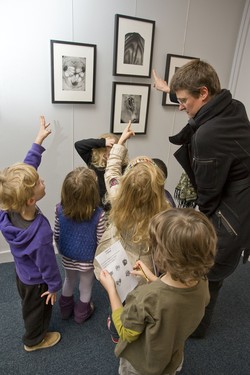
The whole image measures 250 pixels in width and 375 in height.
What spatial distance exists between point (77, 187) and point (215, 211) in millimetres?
744

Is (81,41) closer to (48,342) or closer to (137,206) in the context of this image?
(137,206)

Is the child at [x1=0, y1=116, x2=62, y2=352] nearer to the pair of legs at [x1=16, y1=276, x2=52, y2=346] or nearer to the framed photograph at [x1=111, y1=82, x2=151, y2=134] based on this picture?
the pair of legs at [x1=16, y1=276, x2=52, y2=346]

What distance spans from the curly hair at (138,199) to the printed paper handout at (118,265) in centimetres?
9

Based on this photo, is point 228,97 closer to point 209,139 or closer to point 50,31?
point 209,139

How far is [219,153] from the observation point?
1.24 metres

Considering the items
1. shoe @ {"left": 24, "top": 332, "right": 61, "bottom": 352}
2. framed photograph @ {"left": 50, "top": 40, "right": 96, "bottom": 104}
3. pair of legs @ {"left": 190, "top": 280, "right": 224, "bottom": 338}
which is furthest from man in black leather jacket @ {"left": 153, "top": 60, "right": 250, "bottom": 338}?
shoe @ {"left": 24, "top": 332, "right": 61, "bottom": 352}

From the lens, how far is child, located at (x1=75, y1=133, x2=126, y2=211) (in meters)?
1.79

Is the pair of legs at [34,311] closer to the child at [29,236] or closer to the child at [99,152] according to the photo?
the child at [29,236]

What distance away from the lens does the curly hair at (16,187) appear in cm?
121

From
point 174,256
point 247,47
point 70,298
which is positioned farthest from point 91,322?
point 247,47

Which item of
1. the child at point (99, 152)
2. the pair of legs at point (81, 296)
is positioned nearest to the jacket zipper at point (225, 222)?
the child at point (99, 152)

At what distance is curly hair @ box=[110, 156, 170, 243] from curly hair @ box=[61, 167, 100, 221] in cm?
22

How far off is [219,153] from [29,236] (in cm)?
99

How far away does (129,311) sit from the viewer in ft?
2.93
